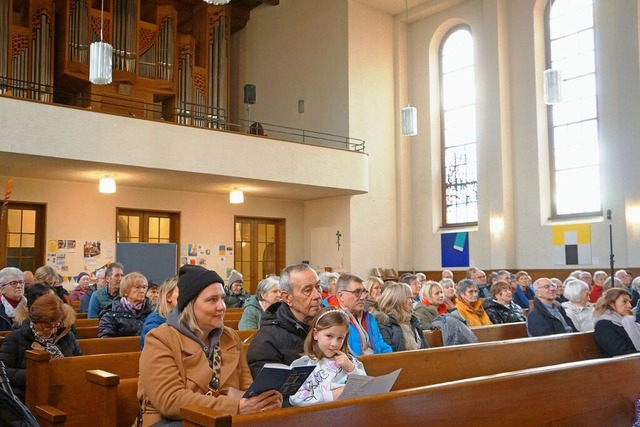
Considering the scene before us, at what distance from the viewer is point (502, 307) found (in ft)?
21.5

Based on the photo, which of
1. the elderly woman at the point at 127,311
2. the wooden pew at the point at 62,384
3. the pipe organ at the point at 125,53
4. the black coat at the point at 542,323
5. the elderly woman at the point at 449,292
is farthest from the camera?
the pipe organ at the point at 125,53

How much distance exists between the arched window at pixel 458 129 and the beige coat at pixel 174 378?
429 inches

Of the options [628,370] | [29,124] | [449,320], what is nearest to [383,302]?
[449,320]

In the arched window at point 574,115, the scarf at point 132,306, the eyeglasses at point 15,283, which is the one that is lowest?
the scarf at point 132,306

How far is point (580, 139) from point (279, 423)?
10.6 m

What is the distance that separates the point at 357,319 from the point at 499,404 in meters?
1.56

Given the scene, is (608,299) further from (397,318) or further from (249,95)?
(249,95)

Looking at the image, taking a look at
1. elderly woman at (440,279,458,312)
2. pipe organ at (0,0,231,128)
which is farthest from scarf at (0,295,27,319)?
pipe organ at (0,0,231,128)

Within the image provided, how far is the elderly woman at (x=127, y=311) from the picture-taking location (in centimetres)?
477

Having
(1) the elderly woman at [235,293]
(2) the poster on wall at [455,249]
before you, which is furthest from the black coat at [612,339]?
(2) the poster on wall at [455,249]

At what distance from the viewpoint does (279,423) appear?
2072mm

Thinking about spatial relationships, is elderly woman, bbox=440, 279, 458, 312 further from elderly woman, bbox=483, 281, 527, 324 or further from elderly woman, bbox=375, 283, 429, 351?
elderly woman, bbox=375, 283, 429, 351

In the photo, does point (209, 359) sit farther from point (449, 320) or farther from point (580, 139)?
point (580, 139)

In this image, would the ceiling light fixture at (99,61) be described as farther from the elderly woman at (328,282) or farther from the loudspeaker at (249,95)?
the loudspeaker at (249,95)
